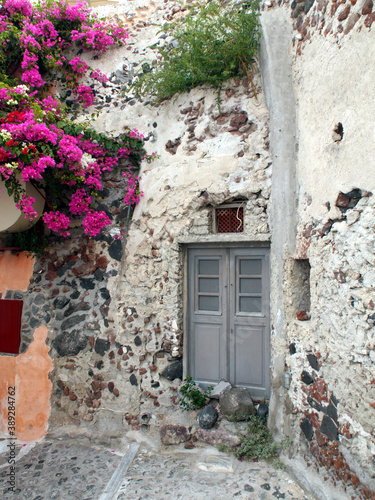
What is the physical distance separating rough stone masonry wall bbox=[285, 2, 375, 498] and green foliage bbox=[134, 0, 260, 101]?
22.8 inches

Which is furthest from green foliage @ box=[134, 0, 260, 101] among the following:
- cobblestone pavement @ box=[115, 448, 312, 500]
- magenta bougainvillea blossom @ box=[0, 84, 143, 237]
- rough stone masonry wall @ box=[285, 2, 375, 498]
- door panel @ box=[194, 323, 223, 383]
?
cobblestone pavement @ box=[115, 448, 312, 500]

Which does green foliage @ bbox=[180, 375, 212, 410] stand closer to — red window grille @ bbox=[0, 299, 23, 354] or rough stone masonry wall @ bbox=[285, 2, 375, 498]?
rough stone masonry wall @ bbox=[285, 2, 375, 498]

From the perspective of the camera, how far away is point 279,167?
3.63 m

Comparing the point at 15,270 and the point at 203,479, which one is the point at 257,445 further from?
the point at 15,270

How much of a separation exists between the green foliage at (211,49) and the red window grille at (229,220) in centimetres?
125

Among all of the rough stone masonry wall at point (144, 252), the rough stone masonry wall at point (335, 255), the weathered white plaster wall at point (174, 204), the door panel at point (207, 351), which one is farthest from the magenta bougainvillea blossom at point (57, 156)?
the rough stone masonry wall at point (335, 255)

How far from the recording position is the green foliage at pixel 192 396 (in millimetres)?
3896

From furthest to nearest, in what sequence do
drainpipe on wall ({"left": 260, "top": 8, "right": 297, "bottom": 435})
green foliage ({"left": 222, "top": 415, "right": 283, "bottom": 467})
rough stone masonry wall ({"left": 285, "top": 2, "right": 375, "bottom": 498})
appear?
drainpipe on wall ({"left": 260, "top": 8, "right": 297, "bottom": 435})
green foliage ({"left": 222, "top": 415, "right": 283, "bottom": 467})
rough stone masonry wall ({"left": 285, "top": 2, "right": 375, "bottom": 498})

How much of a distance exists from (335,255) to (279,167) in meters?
1.17

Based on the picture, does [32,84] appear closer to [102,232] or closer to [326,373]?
[102,232]

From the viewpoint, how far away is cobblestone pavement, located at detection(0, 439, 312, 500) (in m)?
3.11

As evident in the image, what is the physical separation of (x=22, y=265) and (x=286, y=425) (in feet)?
11.6

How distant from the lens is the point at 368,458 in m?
2.43

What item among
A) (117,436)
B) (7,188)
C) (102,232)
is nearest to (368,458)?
(117,436)
